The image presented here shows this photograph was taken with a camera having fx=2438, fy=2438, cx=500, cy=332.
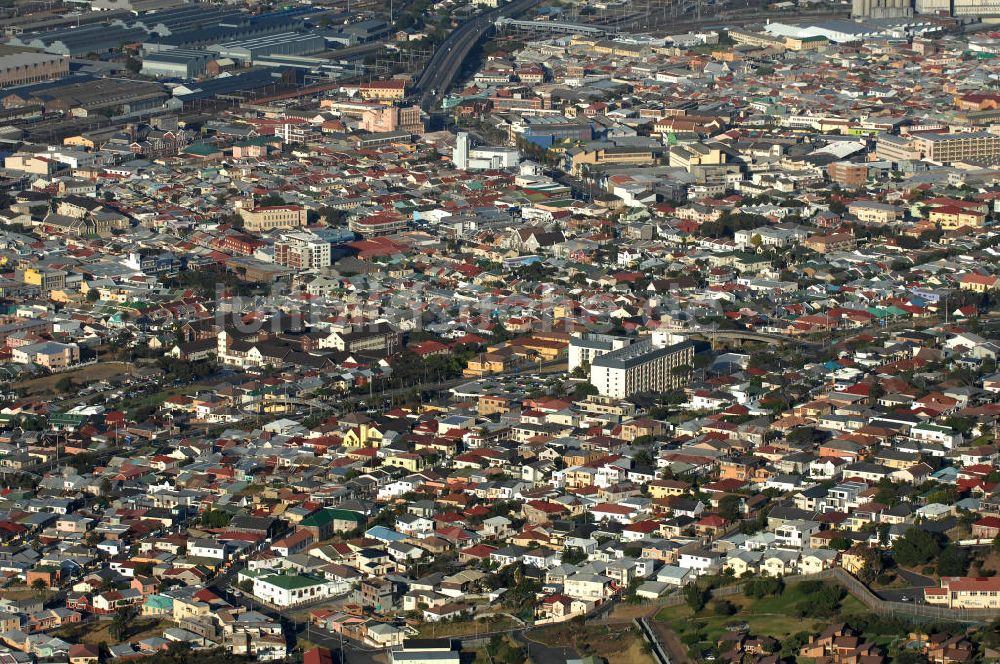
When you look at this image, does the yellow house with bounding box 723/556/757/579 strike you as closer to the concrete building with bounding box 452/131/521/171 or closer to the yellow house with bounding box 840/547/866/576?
the yellow house with bounding box 840/547/866/576

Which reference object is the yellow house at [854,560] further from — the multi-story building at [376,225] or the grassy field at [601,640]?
the multi-story building at [376,225]

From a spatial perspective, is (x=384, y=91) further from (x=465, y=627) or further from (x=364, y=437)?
(x=465, y=627)

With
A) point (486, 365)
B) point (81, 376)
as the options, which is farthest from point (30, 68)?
point (486, 365)

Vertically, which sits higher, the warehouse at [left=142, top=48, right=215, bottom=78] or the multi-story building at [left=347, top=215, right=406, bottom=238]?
the warehouse at [left=142, top=48, right=215, bottom=78]

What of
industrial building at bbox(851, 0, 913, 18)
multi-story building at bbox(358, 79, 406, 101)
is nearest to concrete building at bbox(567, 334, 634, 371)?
multi-story building at bbox(358, 79, 406, 101)

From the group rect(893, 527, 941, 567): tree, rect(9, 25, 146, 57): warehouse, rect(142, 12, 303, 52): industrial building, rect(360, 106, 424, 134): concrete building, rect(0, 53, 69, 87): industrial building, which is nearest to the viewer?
rect(893, 527, 941, 567): tree
